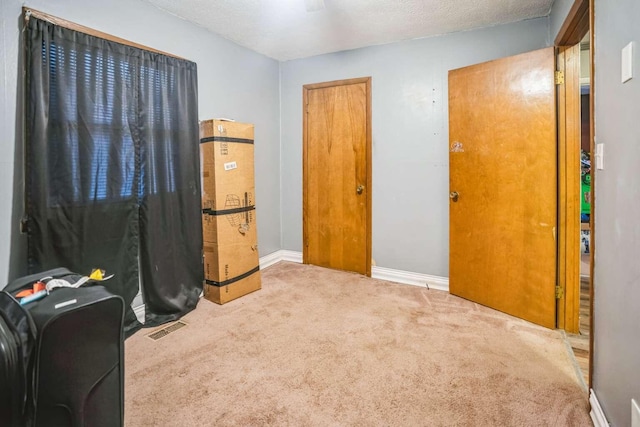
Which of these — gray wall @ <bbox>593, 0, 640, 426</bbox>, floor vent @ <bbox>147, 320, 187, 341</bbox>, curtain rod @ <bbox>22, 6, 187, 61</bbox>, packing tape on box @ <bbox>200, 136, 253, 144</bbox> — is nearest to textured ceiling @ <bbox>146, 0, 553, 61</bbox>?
curtain rod @ <bbox>22, 6, 187, 61</bbox>

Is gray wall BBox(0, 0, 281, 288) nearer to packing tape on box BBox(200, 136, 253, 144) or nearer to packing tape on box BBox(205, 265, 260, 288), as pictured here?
packing tape on box BBox(200, 136, 253, 144)

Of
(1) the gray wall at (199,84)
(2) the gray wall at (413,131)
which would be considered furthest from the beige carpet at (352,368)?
(1) the gray wall at (199,84)

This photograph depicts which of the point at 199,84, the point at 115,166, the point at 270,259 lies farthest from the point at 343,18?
the point at 270,259

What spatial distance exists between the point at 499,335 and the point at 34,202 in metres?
3.00

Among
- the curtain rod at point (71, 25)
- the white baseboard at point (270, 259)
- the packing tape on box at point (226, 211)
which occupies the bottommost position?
the white baseboard at point (270, 259)

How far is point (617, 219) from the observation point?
129 cm

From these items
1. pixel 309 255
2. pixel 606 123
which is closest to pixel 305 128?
pixel 309 255

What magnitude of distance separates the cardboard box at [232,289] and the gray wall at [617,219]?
242 cm

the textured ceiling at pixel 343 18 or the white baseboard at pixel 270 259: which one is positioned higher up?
the textured ceiling at pixel 343 18

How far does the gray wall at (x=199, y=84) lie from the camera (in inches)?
70.9

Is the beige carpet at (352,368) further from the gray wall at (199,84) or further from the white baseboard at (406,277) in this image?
the gray wall at (199,84)

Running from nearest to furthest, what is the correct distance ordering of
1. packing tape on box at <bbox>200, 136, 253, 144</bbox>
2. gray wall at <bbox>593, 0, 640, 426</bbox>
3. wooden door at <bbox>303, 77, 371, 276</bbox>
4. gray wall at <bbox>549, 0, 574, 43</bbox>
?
gray wall at <bbox>593, 0, 640, 426</bbox>, gray wall at <bbox>549, 0, 574, 43</bbox>, packing tape on box at <bbox>200, 136, 253, 144</bbox>, wooden door at <bbox>303, 77, 371, 276</bbox>

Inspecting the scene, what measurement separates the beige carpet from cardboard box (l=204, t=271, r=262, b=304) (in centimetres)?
8

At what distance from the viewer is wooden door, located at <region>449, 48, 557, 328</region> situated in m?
2.33
